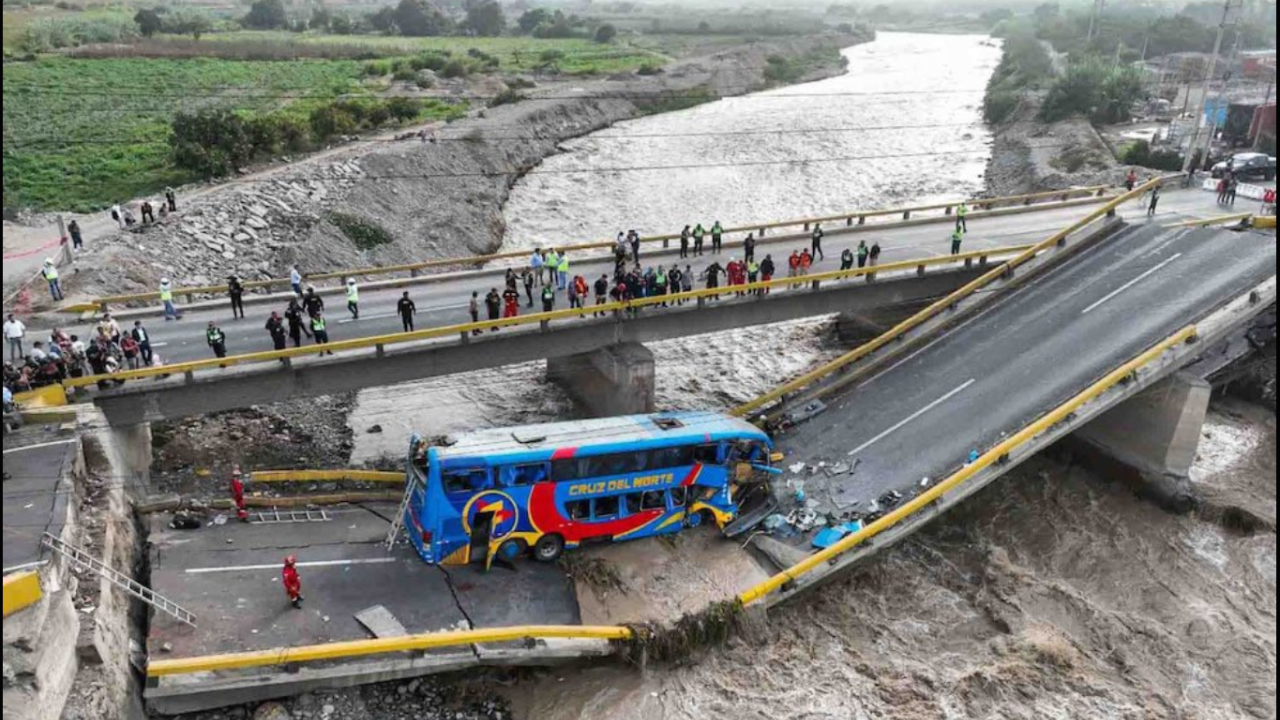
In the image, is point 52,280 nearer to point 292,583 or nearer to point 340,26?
point 292,583

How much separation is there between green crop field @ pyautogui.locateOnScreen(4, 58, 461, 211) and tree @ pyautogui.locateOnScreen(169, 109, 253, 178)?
1.25 m

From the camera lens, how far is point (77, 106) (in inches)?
2621

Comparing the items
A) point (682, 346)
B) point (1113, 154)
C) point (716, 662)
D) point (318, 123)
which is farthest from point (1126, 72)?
point (716, 662)

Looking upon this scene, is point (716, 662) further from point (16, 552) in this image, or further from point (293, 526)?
point (16, 552)

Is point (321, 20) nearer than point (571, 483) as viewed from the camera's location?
No

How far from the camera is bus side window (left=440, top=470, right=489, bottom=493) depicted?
19062 millimetres

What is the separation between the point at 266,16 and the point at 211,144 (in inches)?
3489

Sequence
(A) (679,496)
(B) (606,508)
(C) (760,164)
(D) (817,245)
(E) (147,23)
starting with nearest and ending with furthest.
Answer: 1. (B) (606,508)
2. (A) (679,496)
3. (D) (817,245)
4. (C) (760,164)
5. (E) (147,23)

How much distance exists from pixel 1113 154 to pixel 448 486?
59422mm

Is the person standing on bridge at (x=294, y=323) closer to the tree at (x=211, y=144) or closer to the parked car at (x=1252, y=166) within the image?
the tree at (x=211, y=144)

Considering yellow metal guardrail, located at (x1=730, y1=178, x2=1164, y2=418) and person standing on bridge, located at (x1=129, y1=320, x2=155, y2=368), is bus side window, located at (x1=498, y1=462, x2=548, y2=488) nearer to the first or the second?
yellow metal guardrail, located at (x1=730, y1=178, x2=1164, y2=418)

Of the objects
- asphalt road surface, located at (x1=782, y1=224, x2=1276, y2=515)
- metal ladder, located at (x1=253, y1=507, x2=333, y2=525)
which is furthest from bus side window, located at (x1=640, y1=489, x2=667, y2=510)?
metal ladder, located at (x1=253, y1=507, x2=333, y2=525)

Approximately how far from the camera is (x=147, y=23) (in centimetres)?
9775

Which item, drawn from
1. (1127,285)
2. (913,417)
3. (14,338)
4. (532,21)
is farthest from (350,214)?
(532,21)
